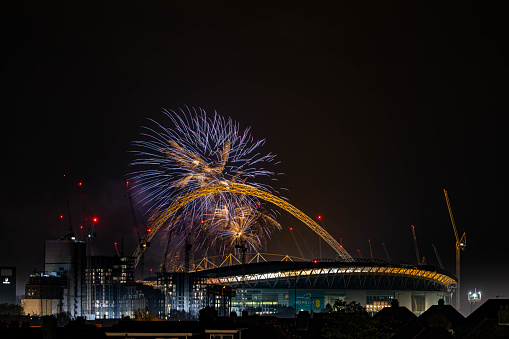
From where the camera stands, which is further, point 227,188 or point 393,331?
point 227,188

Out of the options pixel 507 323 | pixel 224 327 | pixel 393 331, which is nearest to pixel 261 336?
pixel 224 327

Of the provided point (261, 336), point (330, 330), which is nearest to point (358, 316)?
point (330, 330)

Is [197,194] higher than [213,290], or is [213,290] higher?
[197,194]

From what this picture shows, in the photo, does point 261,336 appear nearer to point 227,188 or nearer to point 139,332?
point 139,332

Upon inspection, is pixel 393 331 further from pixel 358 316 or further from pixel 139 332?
pixel 139 332

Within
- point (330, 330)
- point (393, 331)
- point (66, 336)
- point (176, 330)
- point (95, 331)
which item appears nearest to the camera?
point (176, 330)

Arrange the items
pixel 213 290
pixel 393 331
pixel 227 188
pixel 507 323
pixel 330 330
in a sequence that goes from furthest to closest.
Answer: pixel 227 188 < pixel 213 290 < pixel 393 331 < pixel 330 330 < pixel 507 323

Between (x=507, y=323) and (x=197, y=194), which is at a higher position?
(x=197, y=194)

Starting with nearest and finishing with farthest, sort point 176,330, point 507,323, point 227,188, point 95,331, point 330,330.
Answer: point 176,330 < point 507,323 < point 95,331 < point 330,330 < point 227,188

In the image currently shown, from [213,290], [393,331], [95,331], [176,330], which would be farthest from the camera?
[213,290]
